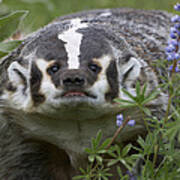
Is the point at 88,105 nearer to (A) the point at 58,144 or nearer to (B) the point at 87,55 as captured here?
(B) the point at 87,55

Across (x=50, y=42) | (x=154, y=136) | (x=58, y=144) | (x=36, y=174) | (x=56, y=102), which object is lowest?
(x=36, y=174)

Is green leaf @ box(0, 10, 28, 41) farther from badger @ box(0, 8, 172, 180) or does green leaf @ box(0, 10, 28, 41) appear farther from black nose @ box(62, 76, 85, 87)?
black nose @ box(62, 76, 85, 87)

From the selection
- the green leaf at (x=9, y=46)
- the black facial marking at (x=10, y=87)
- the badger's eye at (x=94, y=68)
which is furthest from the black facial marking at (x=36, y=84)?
the green leaf at (x=9, y=46)

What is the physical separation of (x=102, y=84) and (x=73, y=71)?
0.58 ft

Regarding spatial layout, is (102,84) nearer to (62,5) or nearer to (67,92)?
(67,92)

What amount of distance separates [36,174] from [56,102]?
34.3 inches

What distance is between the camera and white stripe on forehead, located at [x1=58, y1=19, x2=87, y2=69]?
6.74 ft

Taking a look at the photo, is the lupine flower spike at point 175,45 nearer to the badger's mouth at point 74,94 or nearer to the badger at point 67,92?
the badger at point 67,92

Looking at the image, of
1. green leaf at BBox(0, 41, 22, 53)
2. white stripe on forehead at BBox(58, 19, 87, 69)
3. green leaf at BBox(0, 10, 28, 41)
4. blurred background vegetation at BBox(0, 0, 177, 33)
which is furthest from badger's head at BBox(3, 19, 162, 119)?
blurred background vegetation at BBox(0, 0, 177, 33)

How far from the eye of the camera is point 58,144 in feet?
8.32

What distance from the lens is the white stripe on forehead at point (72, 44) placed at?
205cm

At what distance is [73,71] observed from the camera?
6.49ft

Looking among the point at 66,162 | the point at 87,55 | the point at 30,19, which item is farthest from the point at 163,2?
the point at 87,55

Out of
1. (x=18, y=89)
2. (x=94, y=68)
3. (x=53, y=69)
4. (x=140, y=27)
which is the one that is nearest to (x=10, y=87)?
(x=18, y=89)
